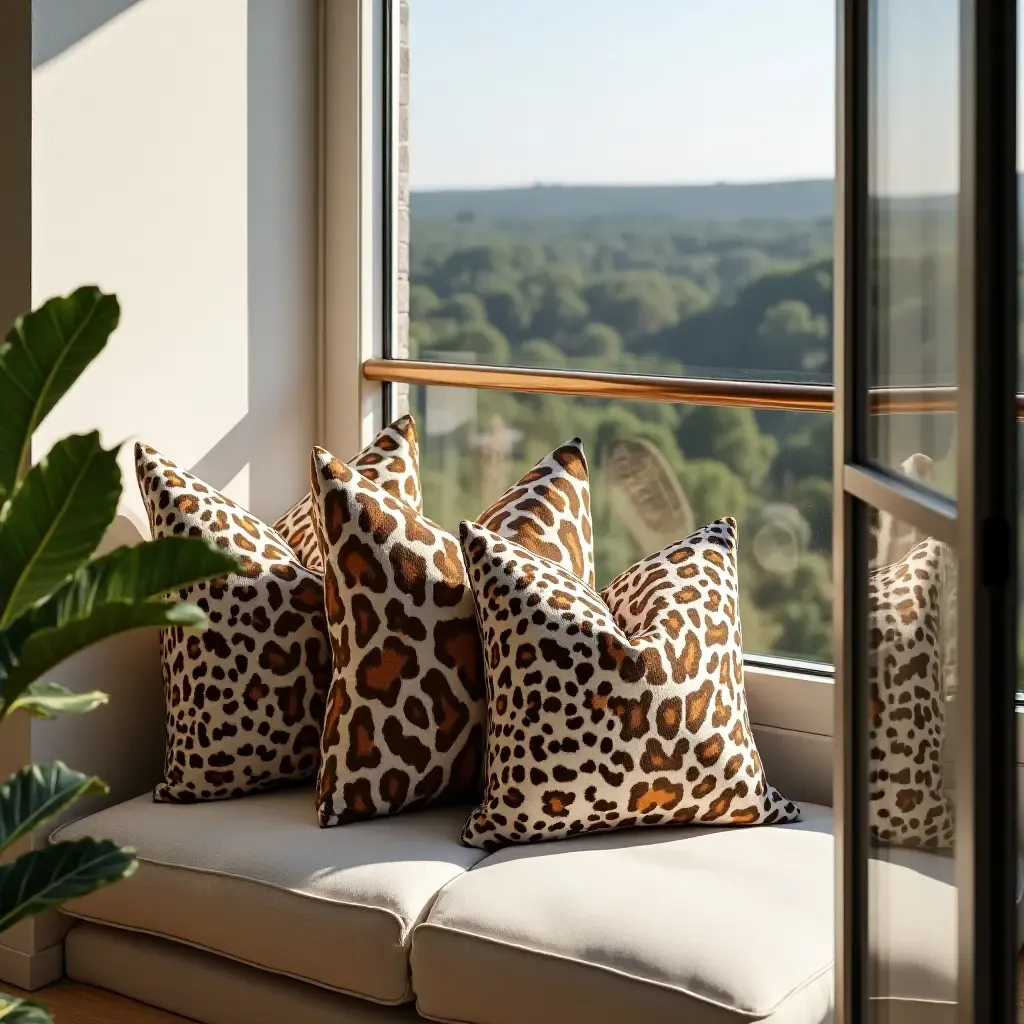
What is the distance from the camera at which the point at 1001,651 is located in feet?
3.11

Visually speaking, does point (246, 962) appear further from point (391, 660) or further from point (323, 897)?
point (391, 660)

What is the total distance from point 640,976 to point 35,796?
943 mm

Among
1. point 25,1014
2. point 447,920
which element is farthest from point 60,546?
point 447,920

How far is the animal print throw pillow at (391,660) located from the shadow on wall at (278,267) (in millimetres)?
547

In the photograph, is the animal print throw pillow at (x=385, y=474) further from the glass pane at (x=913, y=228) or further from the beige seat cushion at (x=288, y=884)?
the glass pane at (x=913, y=228)

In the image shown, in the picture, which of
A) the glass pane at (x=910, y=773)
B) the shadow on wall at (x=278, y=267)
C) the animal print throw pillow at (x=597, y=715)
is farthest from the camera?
the shadow on wall at (x=278, y=267)

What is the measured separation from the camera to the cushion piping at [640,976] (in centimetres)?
174

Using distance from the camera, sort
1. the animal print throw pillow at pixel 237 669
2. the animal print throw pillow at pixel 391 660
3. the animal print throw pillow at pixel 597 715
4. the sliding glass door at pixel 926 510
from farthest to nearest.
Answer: the animal print throw pillow at pixel 237 669 < the animal print throw pillow at pixel 391 660 < the animal print throw pillow at pixel 597 715 < the sliding glass door at pixel 926 510

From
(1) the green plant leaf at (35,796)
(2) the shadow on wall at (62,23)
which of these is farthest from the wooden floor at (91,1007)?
(2) the shadow on wall at (62,23)

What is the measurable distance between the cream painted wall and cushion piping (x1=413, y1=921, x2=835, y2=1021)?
0.93 m

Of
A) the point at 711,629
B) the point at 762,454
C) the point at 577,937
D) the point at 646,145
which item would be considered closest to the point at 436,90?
the point at 646,145

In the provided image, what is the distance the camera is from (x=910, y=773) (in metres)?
1.22

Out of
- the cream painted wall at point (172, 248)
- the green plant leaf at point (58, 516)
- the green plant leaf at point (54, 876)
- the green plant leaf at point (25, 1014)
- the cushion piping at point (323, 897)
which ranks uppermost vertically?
the cream painted wall at point (172, 248)

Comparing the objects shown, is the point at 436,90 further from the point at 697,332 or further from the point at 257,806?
the point at 257,806
